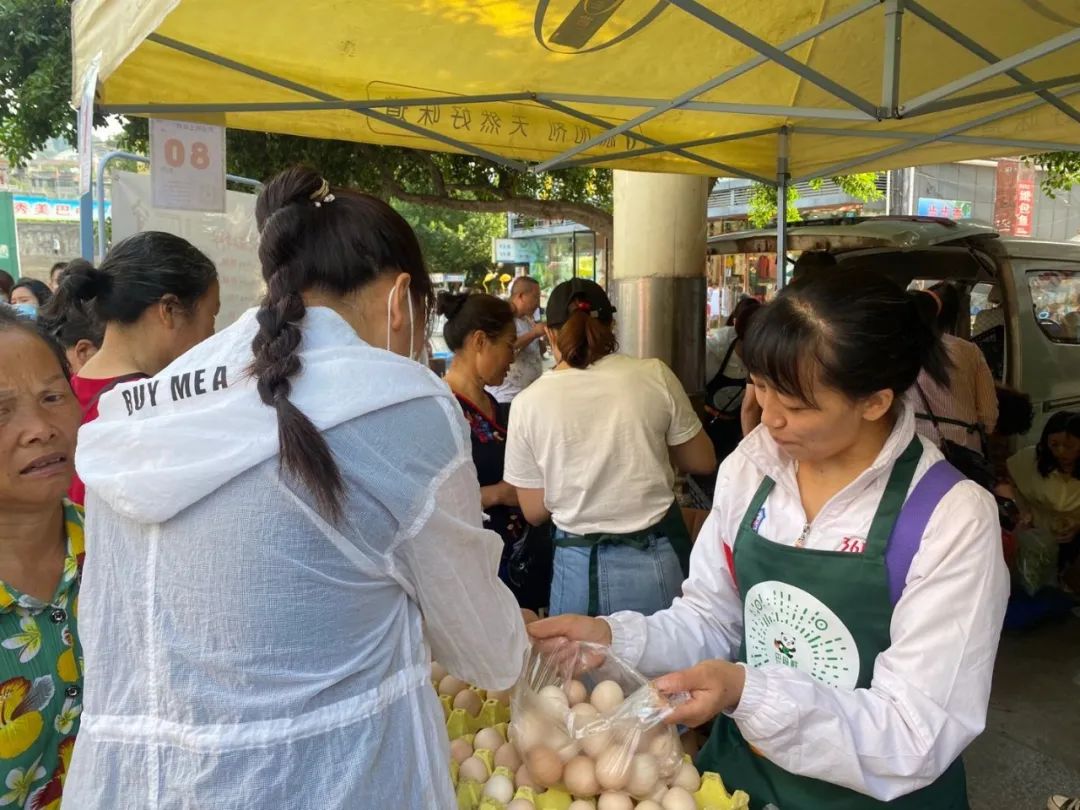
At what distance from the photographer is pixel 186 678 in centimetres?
98

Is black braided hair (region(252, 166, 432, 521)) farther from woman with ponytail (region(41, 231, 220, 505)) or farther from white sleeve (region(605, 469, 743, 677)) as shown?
woman with ponytail (region(41, 231, 220, 505))

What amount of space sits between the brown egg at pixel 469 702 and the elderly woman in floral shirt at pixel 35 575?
692mm

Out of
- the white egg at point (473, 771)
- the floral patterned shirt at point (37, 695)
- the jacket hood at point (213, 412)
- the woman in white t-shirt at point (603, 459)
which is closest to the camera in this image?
the jacket hood at point (213, 412)

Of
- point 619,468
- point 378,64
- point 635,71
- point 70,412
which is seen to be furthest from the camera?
point 635,71

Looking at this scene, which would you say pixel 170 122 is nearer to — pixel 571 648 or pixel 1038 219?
pixel 571 648

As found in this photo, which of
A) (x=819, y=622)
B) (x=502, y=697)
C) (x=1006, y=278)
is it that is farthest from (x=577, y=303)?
(x=1006, y=278)

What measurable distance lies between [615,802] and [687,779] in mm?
140

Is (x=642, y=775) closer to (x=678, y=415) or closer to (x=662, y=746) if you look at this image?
(x=662, y=746)

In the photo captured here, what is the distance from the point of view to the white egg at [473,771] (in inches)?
54.3

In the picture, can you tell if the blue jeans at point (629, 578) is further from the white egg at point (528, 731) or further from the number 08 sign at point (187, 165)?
the number 08 sign at point (187, 165)

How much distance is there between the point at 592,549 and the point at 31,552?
5.16ft

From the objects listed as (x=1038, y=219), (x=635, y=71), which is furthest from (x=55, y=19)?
(x=1038, y=219)

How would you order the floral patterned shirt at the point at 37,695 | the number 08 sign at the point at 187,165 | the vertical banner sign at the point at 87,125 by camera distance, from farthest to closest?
the number 08 sign at the point at 187,165 < the vertical banner sign at the point at 87,125 < the floral patterned shirt at the point at 37,695

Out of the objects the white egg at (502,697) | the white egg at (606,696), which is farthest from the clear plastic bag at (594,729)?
the white egg at (502,697)
